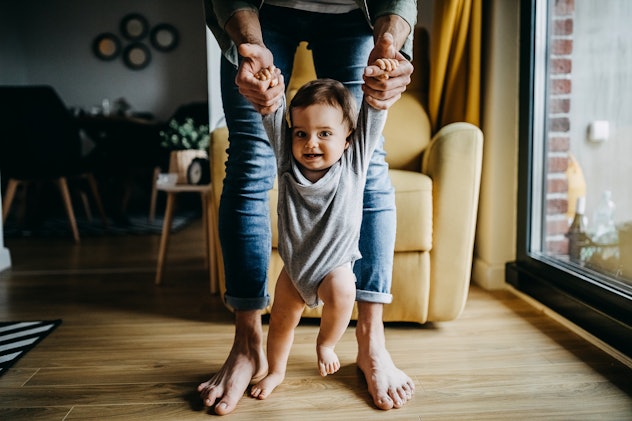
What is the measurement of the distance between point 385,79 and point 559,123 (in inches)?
44.8

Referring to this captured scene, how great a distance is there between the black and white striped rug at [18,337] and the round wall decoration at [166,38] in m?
4.50

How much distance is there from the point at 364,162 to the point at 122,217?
10.1ft

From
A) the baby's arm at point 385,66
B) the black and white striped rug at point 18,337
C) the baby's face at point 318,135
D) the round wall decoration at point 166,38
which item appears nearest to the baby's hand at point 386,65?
the baby's arm at point 385,66

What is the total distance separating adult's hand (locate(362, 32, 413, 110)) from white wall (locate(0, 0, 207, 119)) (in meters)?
4.93

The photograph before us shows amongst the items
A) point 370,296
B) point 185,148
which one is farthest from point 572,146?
point 185,148

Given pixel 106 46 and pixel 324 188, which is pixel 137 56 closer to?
pixel 106 46

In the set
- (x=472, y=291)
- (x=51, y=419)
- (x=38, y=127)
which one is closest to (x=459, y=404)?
(x=51, y=419)

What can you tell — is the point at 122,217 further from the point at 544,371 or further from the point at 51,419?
the point at 544,371

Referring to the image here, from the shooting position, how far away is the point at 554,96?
69.5 inches

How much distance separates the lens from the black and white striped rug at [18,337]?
1.26m

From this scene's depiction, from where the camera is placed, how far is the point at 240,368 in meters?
1.06

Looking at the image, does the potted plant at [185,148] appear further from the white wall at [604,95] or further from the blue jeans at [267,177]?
the white wall at [604,95]

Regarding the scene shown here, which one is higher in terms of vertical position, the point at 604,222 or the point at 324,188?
the point at 324,188

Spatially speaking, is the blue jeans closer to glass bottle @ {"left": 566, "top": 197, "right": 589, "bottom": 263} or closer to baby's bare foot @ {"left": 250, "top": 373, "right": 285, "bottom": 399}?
baby's bare foot @ {"left": 250, "top": 373, "right": 285, "bottom": 399}
